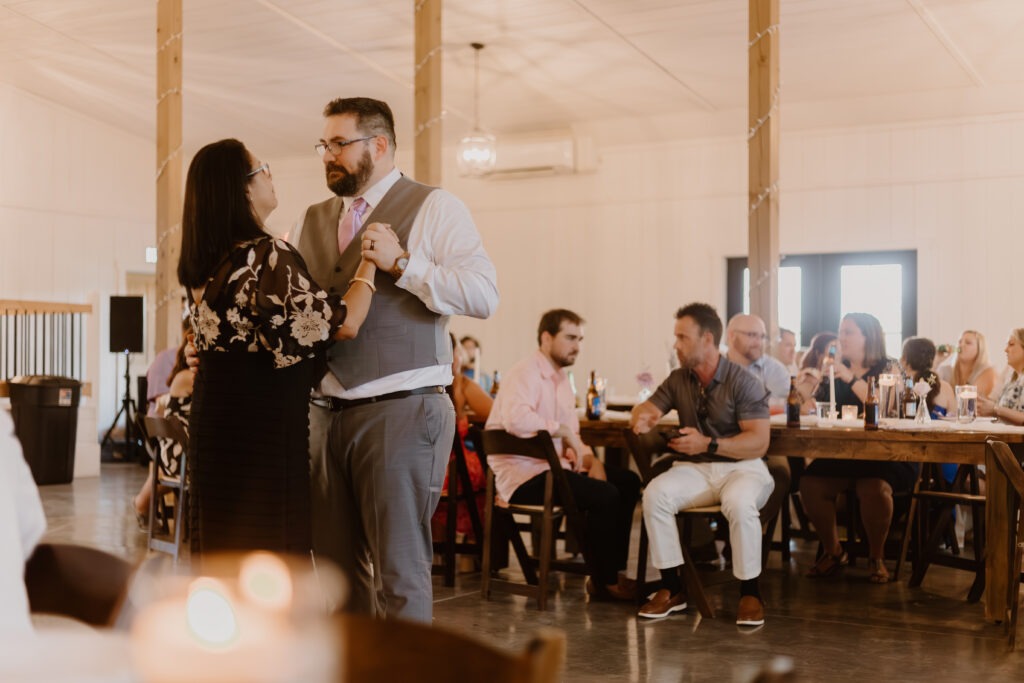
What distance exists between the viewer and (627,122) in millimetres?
11992

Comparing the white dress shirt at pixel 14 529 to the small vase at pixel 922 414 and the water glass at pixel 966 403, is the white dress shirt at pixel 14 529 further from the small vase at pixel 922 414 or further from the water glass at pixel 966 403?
the water glass at pixel 966 403

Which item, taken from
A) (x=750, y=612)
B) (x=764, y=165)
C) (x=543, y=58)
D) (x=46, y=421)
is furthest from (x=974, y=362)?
(x=46, y=421)

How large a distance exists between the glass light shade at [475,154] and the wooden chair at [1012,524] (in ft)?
20.6

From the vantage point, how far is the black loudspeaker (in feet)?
41.1

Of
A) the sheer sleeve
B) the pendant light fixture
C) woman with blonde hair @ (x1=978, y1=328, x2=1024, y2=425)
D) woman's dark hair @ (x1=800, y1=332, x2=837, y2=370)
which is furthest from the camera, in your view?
the pendant light fixture

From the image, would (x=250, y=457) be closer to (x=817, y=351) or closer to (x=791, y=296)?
(x=817, y=351)

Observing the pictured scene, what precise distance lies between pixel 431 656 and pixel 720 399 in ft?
13.0

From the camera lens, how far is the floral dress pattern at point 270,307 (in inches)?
101

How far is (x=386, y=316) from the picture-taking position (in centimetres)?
279

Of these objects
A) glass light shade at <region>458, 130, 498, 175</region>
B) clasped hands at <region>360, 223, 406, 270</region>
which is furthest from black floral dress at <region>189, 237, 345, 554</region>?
glass light shade at <region>458, 130, 498, 175</region>

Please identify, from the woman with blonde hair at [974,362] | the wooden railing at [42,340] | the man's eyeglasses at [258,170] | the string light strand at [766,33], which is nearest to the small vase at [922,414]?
the string light strand at [766,33]

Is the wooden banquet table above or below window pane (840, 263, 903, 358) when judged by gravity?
below

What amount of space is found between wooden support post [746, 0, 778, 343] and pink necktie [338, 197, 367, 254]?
4092 mm

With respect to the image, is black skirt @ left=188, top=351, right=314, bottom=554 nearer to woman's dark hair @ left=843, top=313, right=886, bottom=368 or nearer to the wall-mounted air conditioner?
woman's dark hair @ left=843, top=313, right=886, bottom=368
